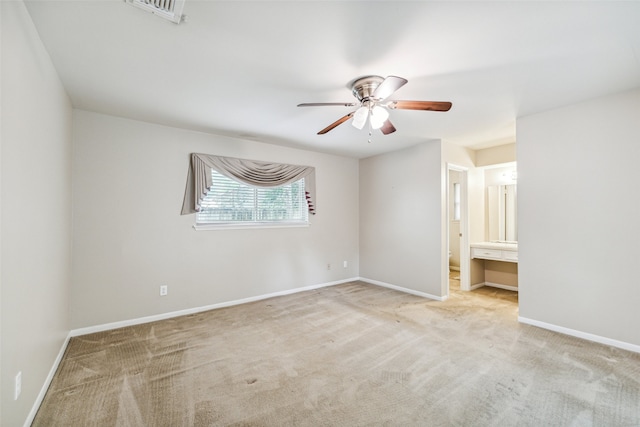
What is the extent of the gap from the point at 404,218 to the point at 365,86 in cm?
275

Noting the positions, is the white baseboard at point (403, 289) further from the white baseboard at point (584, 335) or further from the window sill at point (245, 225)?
the window sill at point (245, 225)

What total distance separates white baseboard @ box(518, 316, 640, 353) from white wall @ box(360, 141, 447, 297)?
113 cm

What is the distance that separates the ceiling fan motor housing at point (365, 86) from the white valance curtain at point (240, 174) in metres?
2.14

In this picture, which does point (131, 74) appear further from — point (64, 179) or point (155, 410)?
point (155, 410)

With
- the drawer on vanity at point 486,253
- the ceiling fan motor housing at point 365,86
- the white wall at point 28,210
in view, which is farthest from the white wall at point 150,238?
the drawer on vanity at point 486,253

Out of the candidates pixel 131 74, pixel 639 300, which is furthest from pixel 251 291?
pixel 639 300

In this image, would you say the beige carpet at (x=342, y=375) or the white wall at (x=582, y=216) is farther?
the white wall at (x=582, y=216)

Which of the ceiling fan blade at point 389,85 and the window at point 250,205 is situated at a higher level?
the ceiling fan blade at point 389,85

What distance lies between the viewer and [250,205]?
417 centimetres

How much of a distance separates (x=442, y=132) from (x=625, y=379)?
9.59 ft

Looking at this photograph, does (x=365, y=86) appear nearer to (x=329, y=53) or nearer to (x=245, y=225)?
(x=329, y=53)

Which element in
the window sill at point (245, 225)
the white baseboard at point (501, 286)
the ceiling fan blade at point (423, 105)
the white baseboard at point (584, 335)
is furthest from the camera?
the white baseboard at point (501, 286)

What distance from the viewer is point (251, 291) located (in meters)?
4.09

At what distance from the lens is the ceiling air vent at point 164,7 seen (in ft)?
4.82
